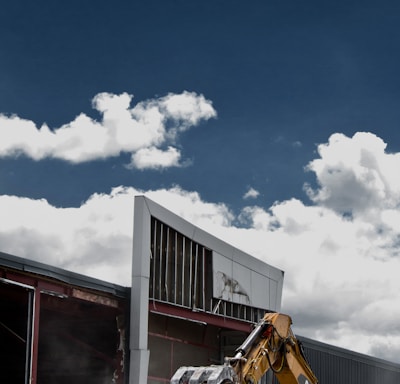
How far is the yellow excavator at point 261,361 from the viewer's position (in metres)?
15.6

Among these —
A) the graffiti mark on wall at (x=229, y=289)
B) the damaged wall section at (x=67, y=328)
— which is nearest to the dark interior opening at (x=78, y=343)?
the damaged wall section at (x=67, y=328)

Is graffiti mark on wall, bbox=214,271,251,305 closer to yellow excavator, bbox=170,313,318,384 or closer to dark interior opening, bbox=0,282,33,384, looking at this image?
dark interior opening, bbox=0,282,33,384

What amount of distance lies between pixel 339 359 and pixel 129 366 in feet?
63.4

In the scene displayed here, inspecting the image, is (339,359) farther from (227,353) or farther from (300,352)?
(300,352)

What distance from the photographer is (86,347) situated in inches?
1105

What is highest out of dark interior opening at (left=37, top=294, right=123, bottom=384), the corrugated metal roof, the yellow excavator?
the corrugated metal roof

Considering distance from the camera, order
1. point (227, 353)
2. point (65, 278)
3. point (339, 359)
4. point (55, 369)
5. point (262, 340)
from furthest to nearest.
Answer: point (339, 359) < point (227, 353) < point (55, 369) < point (65, 278) < point (262, 340)

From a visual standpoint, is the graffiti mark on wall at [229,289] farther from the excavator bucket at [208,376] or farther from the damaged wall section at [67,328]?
the excavator bucket at [208,376]

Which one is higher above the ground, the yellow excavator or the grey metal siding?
the grey metal siding

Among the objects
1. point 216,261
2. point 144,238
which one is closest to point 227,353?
point 216,261

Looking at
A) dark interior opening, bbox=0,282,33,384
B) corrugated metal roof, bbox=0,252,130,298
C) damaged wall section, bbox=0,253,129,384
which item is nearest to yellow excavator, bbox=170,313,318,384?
corrugated metal roof, bbox=0,252,130,298

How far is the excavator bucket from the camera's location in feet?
50.2

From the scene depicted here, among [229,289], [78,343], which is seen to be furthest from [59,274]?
[229,289]

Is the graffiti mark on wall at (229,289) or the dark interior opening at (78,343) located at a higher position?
the graffiti mark on wall at (229,289)
